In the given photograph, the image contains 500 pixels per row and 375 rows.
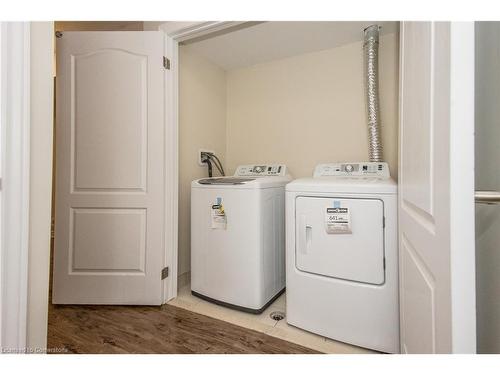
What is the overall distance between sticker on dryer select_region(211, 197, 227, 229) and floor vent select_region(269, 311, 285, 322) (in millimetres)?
682

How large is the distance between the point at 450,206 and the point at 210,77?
2.38 metres

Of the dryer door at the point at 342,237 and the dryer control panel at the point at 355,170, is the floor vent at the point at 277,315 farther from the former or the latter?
the dryer control panel at the point at 355,170

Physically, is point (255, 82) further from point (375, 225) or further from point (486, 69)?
point (486, 69)

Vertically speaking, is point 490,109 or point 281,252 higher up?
point 490,109

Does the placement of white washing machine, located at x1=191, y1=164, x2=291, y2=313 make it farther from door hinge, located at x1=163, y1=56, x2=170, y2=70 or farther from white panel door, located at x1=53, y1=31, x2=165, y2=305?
door hinge, located at x1=163, y1=56, x2=170, y2=70

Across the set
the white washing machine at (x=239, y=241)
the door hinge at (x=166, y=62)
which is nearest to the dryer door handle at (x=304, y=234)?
the white washing machine at (x=239, y=241)

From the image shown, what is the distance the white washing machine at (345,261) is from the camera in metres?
1.26

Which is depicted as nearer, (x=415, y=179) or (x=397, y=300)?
(x=415, y=179)

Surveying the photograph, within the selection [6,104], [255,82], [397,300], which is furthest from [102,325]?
[255,82]

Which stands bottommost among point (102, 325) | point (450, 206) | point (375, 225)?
point (102, 325)

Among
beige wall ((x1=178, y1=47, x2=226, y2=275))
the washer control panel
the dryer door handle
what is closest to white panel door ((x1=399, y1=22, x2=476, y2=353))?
the dryer door handle

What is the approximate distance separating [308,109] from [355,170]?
A: 76 cm

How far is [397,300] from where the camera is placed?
124cm

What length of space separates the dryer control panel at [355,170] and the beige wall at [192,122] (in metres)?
1.08
